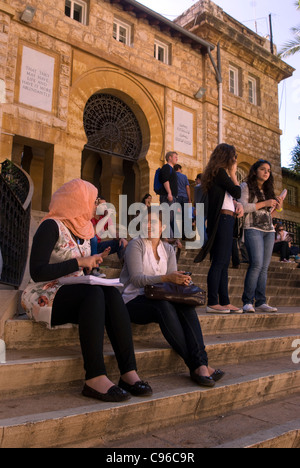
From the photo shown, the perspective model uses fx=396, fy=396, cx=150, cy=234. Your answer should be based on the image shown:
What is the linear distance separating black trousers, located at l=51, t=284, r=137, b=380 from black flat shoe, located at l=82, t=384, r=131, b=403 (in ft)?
0.31

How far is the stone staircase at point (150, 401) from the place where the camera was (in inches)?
84.4

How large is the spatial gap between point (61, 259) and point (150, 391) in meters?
1.18

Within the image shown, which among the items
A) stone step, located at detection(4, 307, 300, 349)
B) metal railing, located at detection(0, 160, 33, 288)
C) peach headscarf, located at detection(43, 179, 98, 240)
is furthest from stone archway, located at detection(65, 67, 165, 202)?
peach headscarf, located at detection(43, 179, 98, 240)

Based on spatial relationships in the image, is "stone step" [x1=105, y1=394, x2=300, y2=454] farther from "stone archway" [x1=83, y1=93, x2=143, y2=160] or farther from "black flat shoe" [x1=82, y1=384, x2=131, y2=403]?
"stone archway" [x1=83, y1=93, x2=143, y2=160]

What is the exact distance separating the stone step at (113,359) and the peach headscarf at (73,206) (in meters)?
0.96

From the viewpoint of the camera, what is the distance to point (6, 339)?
2947 millimetres

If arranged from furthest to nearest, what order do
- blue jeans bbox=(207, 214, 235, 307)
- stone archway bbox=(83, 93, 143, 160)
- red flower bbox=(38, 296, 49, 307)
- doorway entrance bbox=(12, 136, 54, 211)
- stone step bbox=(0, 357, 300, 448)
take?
stone archway bbox=(83, 93, 143, 160) → doorway entrance bbox=(12, 136, 54, 211) → blue jeans bbox=(207, 214, 235, 307) → red flower bbox=(38, 296, 49, 307) → stone step bbox=(0, 357, 300, 448)

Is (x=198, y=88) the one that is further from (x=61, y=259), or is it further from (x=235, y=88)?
(x=61, y=259)

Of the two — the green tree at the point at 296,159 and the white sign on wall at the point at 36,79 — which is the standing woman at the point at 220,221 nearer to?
the white sign on wall at the point at 36,79

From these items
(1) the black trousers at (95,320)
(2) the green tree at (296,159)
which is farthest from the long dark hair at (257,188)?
(2) the green tree at (296,159)

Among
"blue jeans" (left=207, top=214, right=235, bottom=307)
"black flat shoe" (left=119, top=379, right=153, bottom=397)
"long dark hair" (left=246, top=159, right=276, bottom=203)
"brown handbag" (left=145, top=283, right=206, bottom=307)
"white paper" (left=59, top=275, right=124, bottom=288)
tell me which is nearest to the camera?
"black flat shoe" (left=119, top=379, right=153, bottom=397)

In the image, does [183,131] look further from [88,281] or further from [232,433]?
[232,433]

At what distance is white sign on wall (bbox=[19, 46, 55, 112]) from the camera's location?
10.3 metres

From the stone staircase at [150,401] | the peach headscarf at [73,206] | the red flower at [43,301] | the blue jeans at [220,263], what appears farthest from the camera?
the blue jeans at [220,263]
